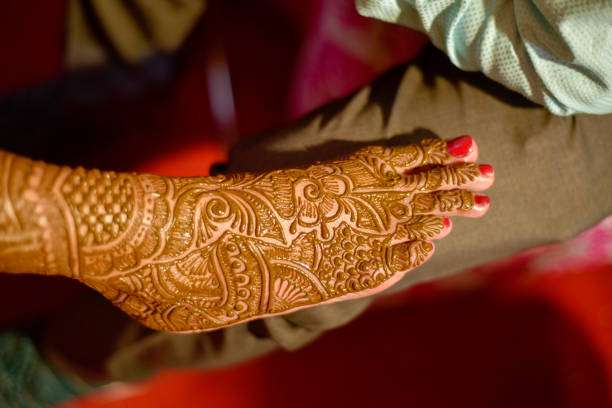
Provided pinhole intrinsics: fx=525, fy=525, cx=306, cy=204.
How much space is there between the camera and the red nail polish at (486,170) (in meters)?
0.63

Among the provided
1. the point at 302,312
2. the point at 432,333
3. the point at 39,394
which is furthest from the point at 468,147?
the point at 39,394

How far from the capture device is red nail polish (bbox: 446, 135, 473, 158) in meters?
0.63

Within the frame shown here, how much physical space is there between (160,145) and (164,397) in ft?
1.82

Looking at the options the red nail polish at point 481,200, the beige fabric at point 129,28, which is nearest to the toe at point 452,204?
the red nail polish at point 481,200

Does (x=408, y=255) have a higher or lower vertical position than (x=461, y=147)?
lower

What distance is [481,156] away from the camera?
0.66 m

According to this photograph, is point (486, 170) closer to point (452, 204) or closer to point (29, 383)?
point (452, 204)

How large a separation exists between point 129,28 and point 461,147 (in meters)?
0.64

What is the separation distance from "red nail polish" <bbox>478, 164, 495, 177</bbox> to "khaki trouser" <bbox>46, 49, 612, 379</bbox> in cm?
Answer: 2

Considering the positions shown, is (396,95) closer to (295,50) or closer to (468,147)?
(468,147)

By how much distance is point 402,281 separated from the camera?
708mm

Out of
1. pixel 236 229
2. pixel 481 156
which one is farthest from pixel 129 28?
pixel 481 156

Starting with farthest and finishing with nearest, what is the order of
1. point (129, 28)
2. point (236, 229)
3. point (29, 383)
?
1. point (129, 28)
2. point (29, 383)
3. point (236, 229)

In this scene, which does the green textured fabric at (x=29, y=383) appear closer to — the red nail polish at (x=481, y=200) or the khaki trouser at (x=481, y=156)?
the khaki trouser at (x=481, y=156)
